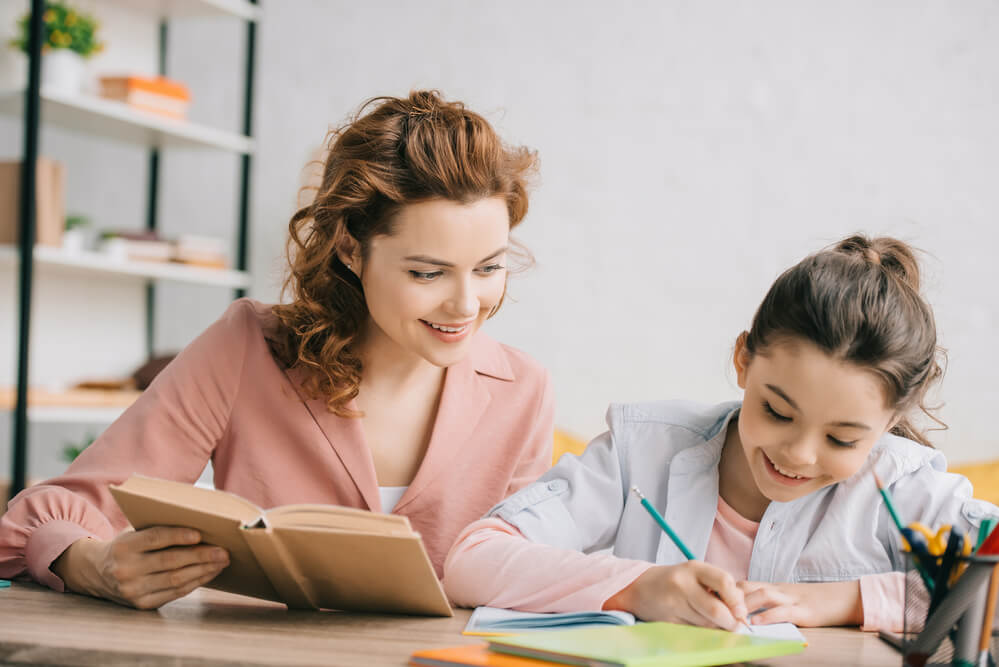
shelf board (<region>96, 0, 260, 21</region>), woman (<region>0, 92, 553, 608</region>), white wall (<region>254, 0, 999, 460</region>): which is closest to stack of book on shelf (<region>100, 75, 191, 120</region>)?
shelf board (<region>96, 0, 260, 21</region>)

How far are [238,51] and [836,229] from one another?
7.86 ft

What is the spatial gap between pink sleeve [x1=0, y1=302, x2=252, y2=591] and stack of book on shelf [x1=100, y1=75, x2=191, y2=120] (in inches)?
81.3

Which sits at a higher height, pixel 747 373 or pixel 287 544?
pixel 747 373

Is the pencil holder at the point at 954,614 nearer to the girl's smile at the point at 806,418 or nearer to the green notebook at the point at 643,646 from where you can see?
the green notebook at the point at 643,646

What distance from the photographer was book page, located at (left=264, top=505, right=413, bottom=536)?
0.89 m

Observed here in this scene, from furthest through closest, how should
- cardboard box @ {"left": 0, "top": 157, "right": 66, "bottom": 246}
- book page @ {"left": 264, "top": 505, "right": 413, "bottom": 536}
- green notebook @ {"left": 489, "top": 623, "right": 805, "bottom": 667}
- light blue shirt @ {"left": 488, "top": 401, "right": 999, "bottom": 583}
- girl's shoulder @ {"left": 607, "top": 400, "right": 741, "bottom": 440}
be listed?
cardboard box @ {"left": 0, "top": 157, "right": 66, "bottom": 246} < girl's shoulder @ {"left": 607, "top": 400, "right": 741, "bottom": 440} < light blue shirt @ {"left": 488, "top": 401, "right": 999, "bottom": 583} < book page @ {"left": 264, "top": 505, "right": 413, "bottom": 536} < green notebook @ {"left": 489, "top": 623, "right": 805, "bottom": 667}

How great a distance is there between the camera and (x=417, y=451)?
154 cm

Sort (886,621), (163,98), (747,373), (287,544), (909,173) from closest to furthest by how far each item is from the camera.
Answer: (287,544), (886,621), (747,373), (909,173), (163,98)

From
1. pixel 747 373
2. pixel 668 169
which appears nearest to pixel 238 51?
pixel 668 169

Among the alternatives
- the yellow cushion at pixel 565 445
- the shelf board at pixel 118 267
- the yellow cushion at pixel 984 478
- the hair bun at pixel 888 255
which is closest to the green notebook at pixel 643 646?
the hair bun at pixel 888 255

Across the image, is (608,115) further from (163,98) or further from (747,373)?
(747,373)

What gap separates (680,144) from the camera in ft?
11.2

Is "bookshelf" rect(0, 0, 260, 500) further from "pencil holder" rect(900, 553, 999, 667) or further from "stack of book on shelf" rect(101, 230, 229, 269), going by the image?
"pencil holder" rect(900, 553, 999, 667)

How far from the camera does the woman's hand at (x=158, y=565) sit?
3.30 ft
